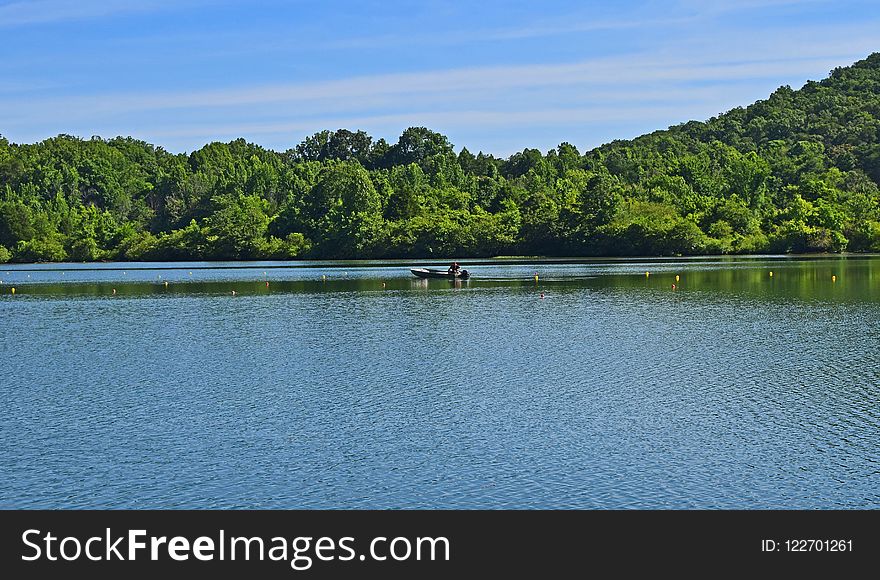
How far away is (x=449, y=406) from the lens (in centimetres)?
3378

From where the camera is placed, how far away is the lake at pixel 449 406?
24344 mm

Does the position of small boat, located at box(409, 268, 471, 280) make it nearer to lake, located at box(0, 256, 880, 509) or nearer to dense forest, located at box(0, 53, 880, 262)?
lake, located at box(0, 256, 880, 509)

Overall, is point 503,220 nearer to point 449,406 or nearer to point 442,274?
point 442,274

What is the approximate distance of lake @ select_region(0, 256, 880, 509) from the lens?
79.9 ft

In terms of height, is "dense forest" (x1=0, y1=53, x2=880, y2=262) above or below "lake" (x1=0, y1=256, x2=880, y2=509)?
above

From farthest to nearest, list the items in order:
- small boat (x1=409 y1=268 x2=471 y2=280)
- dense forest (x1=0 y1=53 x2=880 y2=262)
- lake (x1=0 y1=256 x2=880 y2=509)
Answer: dense forest (x1=0 y1=53 x2=880 y2=262)
small boat (x1=409 y1=268 x2=471 y2=280)
lake (x1=0 y1=256 x2=880 y2=509)

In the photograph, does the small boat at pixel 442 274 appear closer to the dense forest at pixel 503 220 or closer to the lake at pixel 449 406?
the lake at pixel 449 406

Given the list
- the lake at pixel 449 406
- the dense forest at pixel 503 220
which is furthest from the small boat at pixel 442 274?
the dense forest at pixel 503 220

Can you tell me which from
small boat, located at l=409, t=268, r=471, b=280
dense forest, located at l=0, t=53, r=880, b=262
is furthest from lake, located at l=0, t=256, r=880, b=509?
dense forest, located at l=0, t=53, r=880, b=262

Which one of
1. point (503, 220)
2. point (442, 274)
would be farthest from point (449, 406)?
point (503, 220)

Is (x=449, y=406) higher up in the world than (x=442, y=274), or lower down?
lower down

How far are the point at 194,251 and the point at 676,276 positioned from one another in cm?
9969

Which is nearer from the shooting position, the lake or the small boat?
the lake
